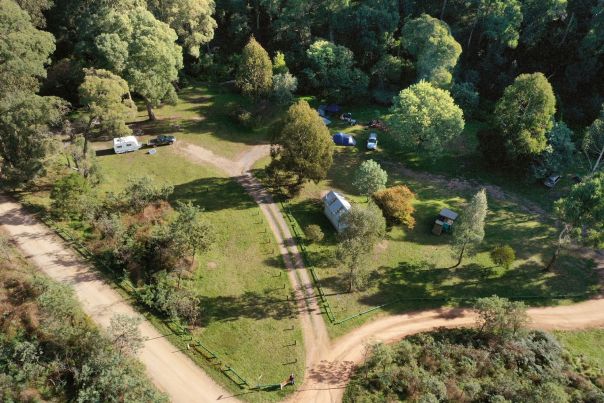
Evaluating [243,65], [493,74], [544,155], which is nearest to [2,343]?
[243,65]

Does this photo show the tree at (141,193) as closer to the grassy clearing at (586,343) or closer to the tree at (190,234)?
the tree at (190,234)

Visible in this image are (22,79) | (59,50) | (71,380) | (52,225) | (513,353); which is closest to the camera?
(71,380)

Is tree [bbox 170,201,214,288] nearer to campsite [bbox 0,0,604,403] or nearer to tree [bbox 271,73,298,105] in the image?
campsite [bbox 0,0,604,403]

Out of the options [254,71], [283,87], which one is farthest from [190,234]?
[283,87]

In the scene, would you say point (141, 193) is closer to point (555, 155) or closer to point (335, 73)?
point (335, 73)

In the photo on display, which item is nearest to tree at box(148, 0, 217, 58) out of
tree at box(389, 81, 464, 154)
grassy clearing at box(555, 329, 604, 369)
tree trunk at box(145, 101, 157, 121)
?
tree trunk at box(145, 101, 157, 121)

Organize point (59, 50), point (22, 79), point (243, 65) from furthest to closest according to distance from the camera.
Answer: point (59, 50) → point (243, 65) → point (22, 79)

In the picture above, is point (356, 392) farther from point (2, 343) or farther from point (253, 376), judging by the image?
point (2, 343)

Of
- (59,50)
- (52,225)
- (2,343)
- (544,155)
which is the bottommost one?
(2,343)
